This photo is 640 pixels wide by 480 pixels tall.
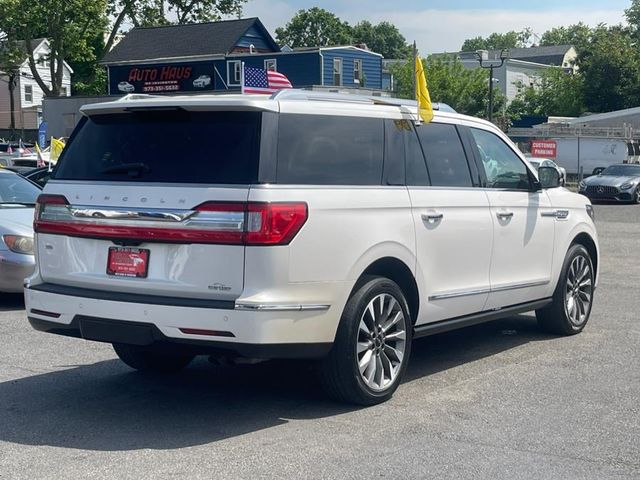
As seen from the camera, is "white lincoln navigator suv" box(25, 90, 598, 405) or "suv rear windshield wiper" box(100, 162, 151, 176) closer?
"white lincoln navigator suv" box(25, 90, 598, 405)

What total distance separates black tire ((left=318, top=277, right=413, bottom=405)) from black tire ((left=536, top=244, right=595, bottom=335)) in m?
2.42

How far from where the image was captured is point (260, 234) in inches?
214

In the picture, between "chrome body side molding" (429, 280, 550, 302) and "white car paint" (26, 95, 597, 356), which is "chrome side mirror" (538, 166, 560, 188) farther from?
"white car paint" (26, 95, 597, 356)

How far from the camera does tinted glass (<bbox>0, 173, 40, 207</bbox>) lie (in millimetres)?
11594

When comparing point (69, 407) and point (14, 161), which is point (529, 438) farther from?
point (14, 161)

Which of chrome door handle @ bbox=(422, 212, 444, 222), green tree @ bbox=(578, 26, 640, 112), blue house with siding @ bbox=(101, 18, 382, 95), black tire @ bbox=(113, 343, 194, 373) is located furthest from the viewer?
green tree @ bbox=(578, 26, 640, 112)

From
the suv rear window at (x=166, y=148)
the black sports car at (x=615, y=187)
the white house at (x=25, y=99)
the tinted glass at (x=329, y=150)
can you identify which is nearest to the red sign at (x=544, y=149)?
the black sports car at (x=615, y=187)

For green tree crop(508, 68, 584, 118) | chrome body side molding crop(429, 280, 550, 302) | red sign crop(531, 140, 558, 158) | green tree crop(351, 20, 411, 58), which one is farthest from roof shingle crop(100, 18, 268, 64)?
green tree crop(351, 20, 411, 58)

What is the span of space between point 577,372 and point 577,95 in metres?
65.0

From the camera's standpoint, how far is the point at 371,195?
6.17 metres

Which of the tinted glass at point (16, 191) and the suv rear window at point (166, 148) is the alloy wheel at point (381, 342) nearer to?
the suv rear window at point (166, 148)

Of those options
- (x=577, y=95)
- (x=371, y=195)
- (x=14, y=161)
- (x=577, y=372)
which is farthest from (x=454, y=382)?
(x=577, y=95)

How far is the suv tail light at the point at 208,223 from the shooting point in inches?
214

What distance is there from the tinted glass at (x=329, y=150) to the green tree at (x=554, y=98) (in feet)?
206
